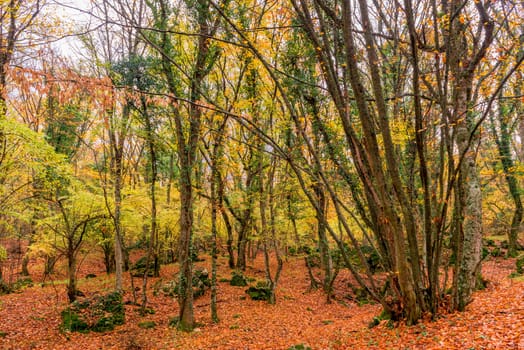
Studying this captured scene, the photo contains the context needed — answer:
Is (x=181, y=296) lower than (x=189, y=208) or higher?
lower

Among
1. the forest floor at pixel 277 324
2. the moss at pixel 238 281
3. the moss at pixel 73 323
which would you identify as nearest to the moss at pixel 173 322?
the forest floor at pixel 277 324

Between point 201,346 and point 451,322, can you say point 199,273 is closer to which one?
point 201,346

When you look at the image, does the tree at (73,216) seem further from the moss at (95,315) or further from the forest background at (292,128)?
the moss at (95,315)

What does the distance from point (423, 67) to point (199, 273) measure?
38.3 feet

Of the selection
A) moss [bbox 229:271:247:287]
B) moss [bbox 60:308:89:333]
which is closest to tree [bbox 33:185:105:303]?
moss [bbox 60:308:89:333]

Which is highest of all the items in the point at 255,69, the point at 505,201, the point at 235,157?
the point at 255,69

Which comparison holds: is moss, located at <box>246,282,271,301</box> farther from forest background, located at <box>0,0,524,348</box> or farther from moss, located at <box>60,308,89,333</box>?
moss, located at <box>60,308,89,333</box>

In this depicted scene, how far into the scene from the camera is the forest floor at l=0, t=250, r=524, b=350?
467 centimetres

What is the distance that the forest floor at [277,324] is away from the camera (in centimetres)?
467

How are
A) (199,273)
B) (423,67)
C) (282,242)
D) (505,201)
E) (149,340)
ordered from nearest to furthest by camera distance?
(149,340)
(423,67)
(199,273)
(282,242)
(505,201)

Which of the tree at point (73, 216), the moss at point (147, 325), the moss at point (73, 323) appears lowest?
the moss at point (147, 325)

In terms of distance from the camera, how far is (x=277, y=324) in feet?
31.7

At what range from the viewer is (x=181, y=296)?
8516 mm

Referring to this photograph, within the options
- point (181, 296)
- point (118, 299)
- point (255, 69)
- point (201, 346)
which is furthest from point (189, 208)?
point (255, 69)
